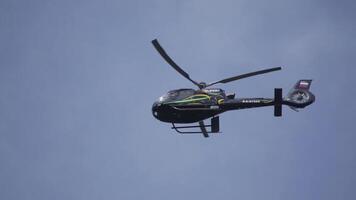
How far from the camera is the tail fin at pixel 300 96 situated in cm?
2861

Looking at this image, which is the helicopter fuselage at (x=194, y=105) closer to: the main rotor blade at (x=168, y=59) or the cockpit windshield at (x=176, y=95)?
the cockpit windshield at (x=176, y=95)

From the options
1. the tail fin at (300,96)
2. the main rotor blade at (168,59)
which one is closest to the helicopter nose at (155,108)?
the main rotor blade at (168,59)

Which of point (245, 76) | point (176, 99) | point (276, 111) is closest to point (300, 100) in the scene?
point (276, 111)

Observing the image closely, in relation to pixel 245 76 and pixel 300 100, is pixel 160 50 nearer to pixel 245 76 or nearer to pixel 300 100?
pixel 245 76

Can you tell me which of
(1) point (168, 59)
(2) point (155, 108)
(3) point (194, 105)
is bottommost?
(2) point (155, 108)

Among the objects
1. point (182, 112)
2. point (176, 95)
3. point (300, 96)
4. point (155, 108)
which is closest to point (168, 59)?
point (176, 95)

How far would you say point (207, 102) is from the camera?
29.2m

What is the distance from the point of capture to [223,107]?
2906 centimetres

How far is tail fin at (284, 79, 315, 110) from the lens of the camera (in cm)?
2861

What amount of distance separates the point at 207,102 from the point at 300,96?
6.16 metres

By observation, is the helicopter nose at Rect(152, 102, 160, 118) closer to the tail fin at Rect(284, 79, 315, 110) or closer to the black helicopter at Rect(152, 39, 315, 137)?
the black helicopter at Rect(152, 39, 315, 137)

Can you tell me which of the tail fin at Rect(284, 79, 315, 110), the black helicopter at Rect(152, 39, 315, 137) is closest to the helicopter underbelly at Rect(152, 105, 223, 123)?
the black helicopter at Rect(152, 39, 315, 137)

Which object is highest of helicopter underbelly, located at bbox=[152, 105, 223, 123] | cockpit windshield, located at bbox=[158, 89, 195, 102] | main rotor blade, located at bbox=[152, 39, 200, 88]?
main rotor blade, located at bbox=[152, 39, 200, 88]

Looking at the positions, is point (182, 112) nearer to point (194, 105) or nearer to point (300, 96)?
point (194, 105)
